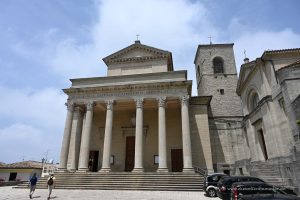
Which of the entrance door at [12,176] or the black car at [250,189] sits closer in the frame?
the black car at [250,189]

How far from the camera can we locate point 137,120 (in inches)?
828

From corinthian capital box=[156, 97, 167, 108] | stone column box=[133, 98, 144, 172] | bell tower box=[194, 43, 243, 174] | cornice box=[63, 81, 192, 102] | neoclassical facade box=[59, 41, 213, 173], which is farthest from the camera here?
bell tower box=[194, 43, 243, 174]

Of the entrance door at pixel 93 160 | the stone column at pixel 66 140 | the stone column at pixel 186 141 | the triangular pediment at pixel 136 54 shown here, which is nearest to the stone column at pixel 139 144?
the stone column at pixel 186 141

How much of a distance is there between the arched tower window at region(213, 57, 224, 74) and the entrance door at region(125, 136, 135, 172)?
16.4m

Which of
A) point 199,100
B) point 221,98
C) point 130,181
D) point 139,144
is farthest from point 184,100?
point 221,98

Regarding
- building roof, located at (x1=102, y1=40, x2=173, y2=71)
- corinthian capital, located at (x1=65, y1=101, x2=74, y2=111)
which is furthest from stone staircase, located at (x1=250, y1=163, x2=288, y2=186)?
corinthian capital, located at (x1=65, y1=101, x2=74, y2=111)

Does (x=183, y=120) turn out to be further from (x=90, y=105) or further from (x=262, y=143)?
(x=90, y=105)

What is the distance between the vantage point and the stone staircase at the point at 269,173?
1527cm

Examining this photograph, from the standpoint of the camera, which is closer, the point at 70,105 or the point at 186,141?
the point at 186,141

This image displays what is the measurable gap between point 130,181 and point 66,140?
815cm

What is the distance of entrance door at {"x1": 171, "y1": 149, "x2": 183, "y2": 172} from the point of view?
23891 mm

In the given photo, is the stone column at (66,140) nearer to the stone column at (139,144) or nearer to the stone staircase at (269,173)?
the stone column at (139,144)

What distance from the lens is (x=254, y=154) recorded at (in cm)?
2203

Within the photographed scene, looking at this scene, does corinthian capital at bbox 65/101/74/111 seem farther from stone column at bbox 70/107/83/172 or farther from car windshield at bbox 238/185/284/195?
car windshield at bbox 238/185/284/195
